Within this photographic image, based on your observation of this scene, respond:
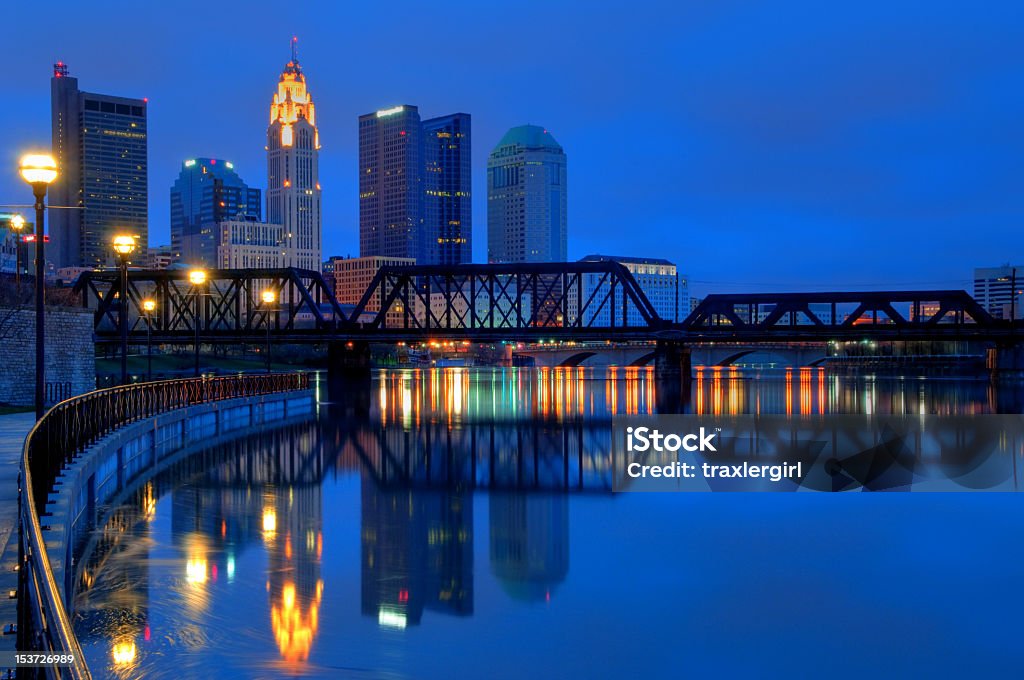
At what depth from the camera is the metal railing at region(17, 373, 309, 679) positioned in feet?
24.4

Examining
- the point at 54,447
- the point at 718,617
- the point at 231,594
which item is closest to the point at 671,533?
the point at 718,617

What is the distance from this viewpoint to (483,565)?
17.3 meters

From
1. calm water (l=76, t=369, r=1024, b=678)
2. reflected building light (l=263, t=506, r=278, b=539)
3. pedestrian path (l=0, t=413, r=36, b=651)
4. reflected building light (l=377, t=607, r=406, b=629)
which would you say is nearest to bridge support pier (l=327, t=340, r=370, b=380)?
pedestrian path (l=0, t=413, r=36, b=651)

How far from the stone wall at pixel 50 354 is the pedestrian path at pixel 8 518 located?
20.1m

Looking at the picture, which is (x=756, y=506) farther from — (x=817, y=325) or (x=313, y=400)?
(x=817, y=325)

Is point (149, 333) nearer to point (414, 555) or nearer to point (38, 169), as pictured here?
point (38, 169)

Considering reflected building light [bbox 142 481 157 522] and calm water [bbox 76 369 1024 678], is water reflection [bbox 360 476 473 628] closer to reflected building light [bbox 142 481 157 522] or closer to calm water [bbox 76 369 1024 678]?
calm water [bbox 76 369 1024 678]

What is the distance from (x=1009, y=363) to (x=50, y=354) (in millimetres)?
98169

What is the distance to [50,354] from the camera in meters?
57.5

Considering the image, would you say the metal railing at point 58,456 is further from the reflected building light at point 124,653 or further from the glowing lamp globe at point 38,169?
the glowing lamp globe at point 38,169

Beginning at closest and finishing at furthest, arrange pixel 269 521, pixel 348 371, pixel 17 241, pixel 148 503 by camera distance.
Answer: pixel 269 521, pixel 148 503, pixel 17 241, pixel 348 371

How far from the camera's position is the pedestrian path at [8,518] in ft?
32.4

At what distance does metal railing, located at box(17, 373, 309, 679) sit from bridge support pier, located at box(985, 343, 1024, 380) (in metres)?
89.9

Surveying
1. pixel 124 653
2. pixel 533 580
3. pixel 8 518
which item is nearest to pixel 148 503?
pixel 8 518
